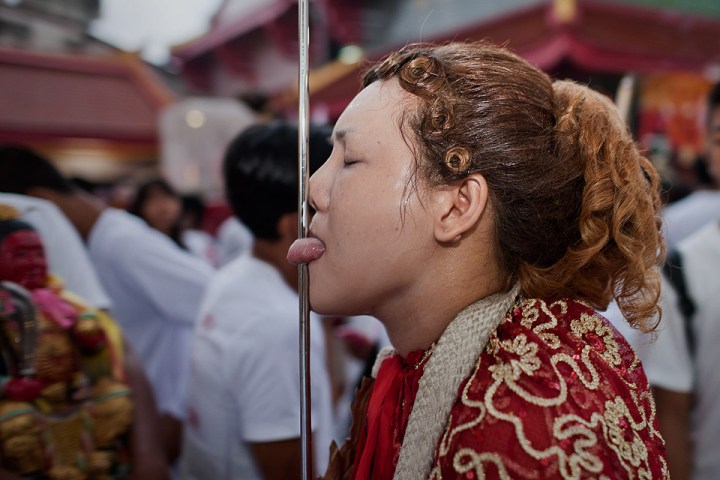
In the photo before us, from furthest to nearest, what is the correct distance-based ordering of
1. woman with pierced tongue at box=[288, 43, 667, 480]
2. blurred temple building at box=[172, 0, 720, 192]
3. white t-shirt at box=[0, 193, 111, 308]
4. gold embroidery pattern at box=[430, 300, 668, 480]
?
blurred temple building at box=[172, 0, 720, 192] → white t-shirt at box=[0, 193, 111, 308] → woman with pierced tongue at box=[288, 43, 667, 480] → gold embroidery pattern at box=[430, 300, 668, 480]

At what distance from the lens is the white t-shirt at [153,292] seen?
7.83 ft

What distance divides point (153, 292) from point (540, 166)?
1.86 meters

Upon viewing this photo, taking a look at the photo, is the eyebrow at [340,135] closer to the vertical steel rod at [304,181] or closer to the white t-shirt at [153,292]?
the vertical steel rod at [304,181]

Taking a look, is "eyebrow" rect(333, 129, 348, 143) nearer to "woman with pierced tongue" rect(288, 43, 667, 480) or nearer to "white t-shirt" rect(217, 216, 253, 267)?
"woman with pierced tongue" rect(288, 43, 667, 480)

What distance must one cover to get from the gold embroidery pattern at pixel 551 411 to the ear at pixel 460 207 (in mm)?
173

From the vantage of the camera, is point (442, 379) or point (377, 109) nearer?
point (442, 379)

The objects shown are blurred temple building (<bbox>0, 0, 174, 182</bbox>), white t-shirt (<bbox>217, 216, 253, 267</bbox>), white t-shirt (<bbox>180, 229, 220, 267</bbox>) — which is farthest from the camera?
white t-shirt (<bbox>180, 229, 220, 267</bbox>)

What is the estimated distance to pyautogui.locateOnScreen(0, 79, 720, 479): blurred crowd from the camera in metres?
1.32

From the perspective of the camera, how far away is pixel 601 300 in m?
1.11

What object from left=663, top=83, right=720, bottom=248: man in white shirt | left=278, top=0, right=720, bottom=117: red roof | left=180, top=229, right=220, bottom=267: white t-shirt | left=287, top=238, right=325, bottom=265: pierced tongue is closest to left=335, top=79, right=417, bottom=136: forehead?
left=287, top=238, right=325, bottom=265: pierced tongue

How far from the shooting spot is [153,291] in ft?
7.99

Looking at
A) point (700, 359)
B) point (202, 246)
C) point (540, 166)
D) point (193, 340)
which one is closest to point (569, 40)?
point (202, 246)

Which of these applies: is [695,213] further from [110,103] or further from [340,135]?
[110,103]

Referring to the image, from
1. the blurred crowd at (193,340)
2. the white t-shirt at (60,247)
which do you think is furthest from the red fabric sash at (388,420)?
the white t-shirt at (60,247)
